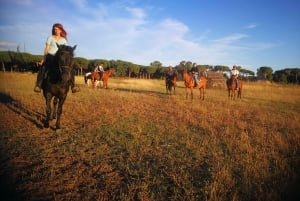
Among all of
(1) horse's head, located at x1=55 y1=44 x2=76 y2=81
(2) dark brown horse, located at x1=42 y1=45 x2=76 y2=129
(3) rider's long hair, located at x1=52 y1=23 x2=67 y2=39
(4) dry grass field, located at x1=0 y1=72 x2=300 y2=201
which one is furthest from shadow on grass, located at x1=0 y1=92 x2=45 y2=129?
(3) rider's long hair, located at x1=52 y1=23 x2=67 y2=39

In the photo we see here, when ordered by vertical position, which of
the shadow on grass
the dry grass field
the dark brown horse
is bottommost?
the dry grass field

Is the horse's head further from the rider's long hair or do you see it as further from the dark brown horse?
the rider's long hair

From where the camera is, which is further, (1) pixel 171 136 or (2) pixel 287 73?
(2) pixel 287 73

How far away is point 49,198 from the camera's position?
418cm

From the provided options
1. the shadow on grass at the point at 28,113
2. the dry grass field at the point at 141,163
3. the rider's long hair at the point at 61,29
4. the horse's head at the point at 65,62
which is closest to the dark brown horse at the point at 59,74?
the horse's head at the point at 65,62

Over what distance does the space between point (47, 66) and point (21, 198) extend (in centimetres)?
576

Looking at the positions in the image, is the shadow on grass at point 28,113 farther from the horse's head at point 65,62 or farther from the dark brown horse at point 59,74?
the horse's head at point 65,62

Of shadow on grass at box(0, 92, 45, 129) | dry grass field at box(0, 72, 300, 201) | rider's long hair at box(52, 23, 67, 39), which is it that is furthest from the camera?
shadow on grass at box(0, 92, 45, 129)

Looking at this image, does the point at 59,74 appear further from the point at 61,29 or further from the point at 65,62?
the point at 61,29

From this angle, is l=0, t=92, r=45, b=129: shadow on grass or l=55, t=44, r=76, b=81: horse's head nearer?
l=55, t=44, r=76, b=81: horse's head

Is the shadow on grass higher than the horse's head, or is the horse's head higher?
A: the horse's head

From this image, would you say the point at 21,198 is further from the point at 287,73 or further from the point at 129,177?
the point at 287,73

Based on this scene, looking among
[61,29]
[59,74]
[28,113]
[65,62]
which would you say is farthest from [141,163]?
[28,113]

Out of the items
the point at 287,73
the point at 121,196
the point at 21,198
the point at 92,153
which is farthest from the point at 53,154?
the point at 287,73
